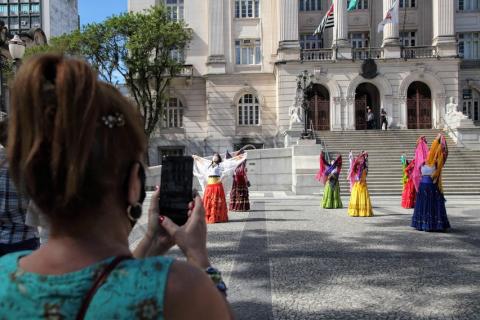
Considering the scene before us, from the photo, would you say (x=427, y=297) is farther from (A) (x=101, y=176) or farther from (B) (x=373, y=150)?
(B) (x=373, y=150)

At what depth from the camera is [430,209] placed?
10516 millimetres

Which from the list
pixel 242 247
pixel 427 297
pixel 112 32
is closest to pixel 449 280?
pixel 427 297

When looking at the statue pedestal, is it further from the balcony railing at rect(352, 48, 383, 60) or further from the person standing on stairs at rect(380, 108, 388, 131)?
the balcony railing at rect(352, 48, 383, 60)

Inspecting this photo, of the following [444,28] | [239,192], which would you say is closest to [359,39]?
[444,28]

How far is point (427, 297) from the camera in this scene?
5695 mm

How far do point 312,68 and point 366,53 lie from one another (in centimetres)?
394

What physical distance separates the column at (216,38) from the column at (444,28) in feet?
47.2

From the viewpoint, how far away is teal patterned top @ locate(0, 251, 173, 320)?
4.00 ft

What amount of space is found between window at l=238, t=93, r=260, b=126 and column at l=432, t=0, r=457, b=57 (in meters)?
12.6

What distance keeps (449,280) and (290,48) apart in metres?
28.8

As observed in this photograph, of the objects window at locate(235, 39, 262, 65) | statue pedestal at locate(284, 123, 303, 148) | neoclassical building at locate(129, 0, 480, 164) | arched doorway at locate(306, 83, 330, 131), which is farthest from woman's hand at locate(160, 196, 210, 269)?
window at locate(235, 39, 262, 65)

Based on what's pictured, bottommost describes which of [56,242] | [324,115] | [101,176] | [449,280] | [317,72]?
[449,280]

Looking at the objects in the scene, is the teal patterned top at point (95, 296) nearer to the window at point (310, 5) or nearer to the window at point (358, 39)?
the window at point (358, 39)

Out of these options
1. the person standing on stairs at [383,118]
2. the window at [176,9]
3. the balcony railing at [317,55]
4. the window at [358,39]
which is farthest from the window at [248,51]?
the person standing on stairs at [383,118]
